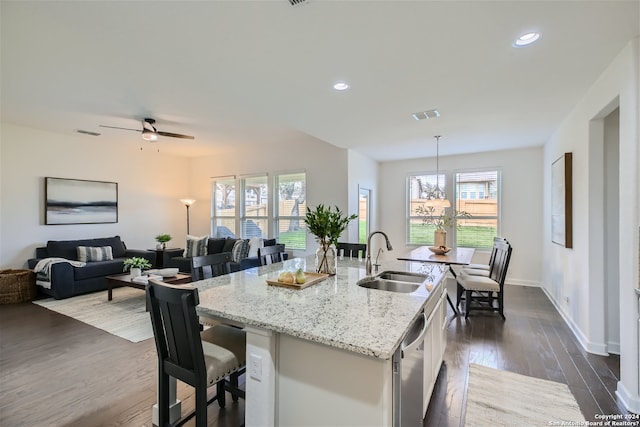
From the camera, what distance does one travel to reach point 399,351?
122 centimetres

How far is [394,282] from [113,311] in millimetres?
4052

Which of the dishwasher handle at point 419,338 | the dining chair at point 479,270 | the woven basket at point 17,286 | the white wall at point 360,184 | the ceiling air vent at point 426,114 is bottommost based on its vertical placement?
the woven basket at point 17,286

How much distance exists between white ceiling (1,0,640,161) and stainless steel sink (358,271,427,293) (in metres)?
1.81

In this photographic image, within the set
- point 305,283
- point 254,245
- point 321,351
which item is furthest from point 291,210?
point 321,351

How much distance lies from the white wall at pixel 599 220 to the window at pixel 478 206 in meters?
1.45

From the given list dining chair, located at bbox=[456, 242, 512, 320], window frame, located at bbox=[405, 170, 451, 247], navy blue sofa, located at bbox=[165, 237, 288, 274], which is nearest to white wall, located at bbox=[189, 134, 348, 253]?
navy blue sofa, located at bbox=[165, 237, 288, 274]

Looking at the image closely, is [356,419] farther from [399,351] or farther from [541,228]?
[541,228]

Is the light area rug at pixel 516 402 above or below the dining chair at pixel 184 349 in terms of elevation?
below

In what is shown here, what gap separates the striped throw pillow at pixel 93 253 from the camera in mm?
5195

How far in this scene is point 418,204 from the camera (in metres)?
6.67

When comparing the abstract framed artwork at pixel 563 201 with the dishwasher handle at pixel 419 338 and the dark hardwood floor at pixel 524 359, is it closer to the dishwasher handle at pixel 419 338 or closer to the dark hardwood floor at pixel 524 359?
the dark hardwood floor at pixel 524 359

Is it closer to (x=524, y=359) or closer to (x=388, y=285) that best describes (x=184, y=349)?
(x=388, y=285)

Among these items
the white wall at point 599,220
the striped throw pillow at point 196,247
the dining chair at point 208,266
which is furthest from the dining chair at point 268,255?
the striped throw pillow at point 196,247

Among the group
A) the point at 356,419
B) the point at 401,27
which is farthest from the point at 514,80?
the point at 356,419
